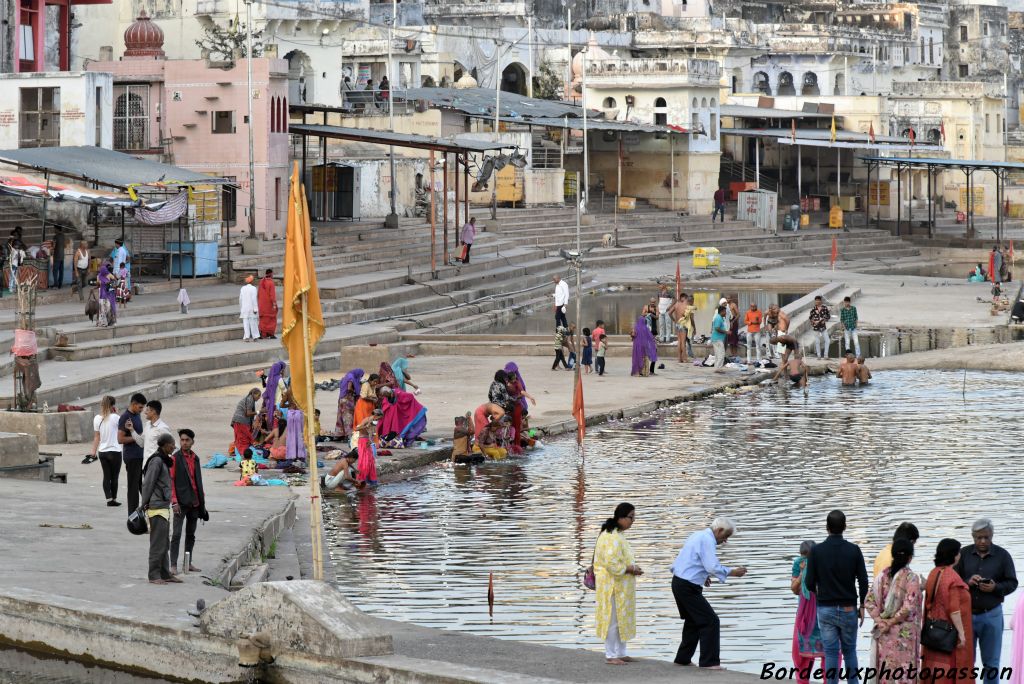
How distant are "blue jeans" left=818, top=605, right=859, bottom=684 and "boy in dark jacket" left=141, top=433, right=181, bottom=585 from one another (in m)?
4.79

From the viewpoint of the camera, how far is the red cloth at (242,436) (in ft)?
64.3

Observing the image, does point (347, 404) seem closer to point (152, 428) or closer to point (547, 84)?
point (152, 428)

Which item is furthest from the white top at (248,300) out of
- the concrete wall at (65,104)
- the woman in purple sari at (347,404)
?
the woman in purple sari at (347,404)

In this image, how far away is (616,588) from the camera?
1154cm

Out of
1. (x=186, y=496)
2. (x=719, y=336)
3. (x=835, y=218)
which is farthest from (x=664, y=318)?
(x=835, y=218)

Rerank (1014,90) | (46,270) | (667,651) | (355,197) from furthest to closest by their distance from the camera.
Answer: (1014,90) → (355,197) → (46,270) → (667,651)

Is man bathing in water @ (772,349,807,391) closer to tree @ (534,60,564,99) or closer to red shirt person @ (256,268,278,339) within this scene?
red shirt person @ (256,268,278,339)

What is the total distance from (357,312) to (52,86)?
23.7 ft

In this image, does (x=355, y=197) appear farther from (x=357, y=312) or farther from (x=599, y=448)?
(x=599, y=448)

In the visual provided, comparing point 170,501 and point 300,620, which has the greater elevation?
point 170,501

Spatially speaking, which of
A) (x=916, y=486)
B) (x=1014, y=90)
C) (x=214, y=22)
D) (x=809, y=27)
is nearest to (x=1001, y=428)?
(x=916, y=486)

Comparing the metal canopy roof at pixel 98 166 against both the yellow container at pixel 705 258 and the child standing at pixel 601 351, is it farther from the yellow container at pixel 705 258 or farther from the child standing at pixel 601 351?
the yellow container at pixel 705 258

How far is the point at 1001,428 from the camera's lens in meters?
23.3

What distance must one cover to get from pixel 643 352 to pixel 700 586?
16.8 meters
